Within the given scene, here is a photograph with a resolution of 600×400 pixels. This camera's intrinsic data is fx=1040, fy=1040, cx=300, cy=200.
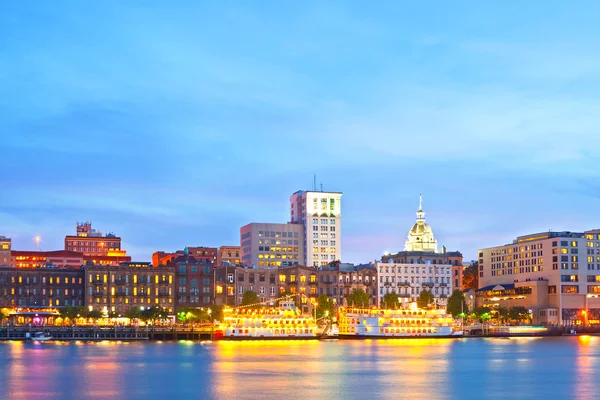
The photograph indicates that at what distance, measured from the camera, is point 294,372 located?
11412 centimetres

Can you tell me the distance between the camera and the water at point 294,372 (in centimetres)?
9556

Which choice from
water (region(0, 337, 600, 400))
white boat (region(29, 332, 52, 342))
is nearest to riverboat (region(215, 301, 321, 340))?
water (region(0, 337, 600, 400))

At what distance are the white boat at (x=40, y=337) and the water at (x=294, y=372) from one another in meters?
25.7

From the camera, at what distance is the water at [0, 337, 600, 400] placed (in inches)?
3762

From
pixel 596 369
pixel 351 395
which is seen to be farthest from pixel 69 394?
pixel 596 369

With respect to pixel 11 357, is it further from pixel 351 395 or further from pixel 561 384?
pixel 561 384

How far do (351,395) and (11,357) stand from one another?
63.7 metres

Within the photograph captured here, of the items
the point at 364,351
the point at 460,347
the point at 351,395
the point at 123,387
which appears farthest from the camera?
the point at 460,347

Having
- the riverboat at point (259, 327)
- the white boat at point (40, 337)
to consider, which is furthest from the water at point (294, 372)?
the riverboat at point (259, 327)

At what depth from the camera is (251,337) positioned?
7687 inches

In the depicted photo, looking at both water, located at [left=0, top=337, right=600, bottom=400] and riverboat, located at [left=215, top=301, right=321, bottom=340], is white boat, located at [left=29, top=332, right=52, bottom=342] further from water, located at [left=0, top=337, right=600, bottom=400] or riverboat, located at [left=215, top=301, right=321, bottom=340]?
riverboat, located at [left=215, top=301, right=321, bottom=340]

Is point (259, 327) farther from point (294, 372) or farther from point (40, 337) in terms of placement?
point (294, 372)

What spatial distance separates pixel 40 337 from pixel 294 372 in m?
95.1

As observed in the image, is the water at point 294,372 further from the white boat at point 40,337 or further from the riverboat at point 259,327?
the riverboat at point 259,327
